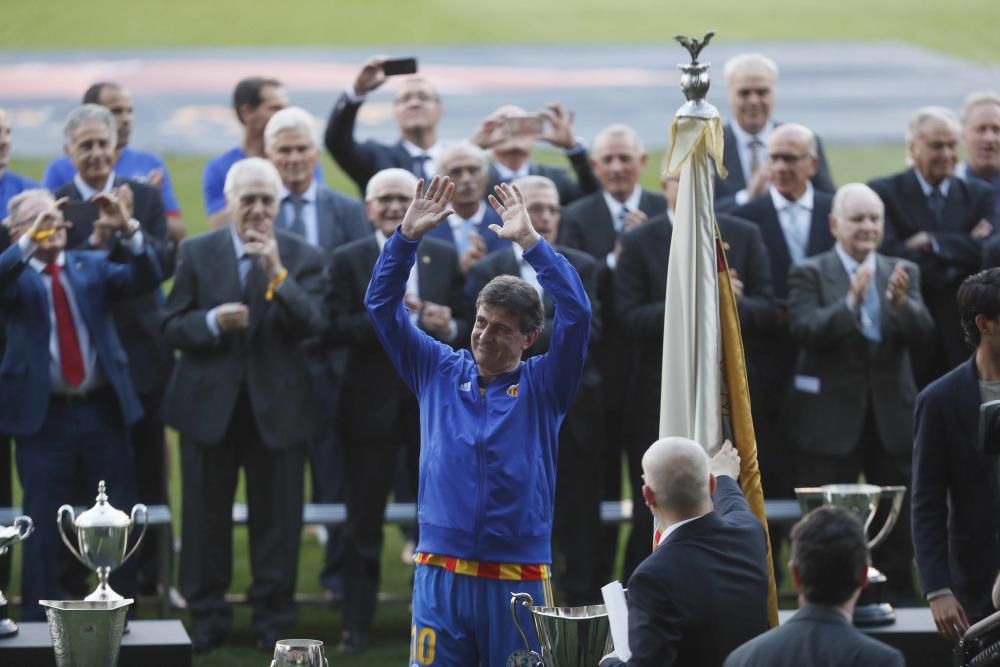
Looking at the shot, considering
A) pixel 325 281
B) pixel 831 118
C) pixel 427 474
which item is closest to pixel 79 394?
pixel 325 281

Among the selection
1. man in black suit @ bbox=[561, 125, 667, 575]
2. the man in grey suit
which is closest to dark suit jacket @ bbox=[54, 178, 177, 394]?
man in black suit @ bbox=[561, 125, 667, 575]

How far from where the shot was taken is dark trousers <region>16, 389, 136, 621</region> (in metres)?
8.48

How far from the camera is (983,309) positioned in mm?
5953

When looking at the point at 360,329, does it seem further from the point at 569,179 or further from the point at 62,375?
the point at 569,179

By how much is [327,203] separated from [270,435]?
1.64m

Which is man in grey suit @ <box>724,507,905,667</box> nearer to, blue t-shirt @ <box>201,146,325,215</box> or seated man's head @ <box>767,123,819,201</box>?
seated man's head @ <box>767,123,819,201</box>

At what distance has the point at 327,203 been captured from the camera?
968 cm

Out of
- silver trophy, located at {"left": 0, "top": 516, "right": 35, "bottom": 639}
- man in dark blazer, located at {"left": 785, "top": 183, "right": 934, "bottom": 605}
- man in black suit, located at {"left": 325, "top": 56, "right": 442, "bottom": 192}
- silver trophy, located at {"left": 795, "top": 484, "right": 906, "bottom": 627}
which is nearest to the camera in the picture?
silver trophy, located at {"left": 0, "top": 516, "right": 35, "bottom": 639}

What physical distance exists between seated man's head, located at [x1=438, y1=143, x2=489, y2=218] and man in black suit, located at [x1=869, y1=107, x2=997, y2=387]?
2281 millimetres

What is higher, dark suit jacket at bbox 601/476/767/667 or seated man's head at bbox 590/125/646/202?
seated man's head at bbox 590/125/646/202

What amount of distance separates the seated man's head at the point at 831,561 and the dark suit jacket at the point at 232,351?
15.4ft

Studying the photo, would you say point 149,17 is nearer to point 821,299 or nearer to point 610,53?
point 610,53

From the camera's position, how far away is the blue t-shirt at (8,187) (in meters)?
9.55

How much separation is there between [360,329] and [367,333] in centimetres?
4
